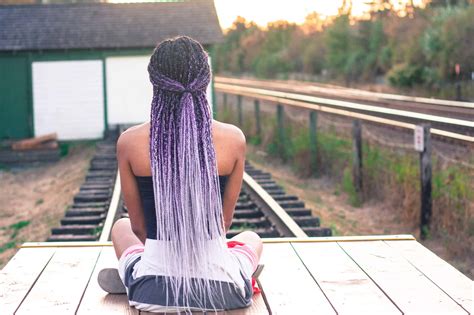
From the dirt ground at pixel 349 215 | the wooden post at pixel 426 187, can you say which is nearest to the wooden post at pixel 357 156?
the dirt ground at pixel 349 215

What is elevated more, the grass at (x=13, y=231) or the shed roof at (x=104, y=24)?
the shed roof at (x=104, y=24)

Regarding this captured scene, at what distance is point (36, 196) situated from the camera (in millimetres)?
13648

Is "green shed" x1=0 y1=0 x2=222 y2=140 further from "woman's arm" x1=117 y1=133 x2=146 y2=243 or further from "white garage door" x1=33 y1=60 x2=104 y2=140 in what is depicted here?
"woman's arm" x1=117 y1=133 x2=146 y2=243

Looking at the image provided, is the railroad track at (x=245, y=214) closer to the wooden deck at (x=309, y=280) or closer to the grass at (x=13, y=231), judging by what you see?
the grass at (x=13, y=231)

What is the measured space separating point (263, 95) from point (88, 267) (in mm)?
14811

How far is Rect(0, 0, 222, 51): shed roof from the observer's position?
20.5 metres

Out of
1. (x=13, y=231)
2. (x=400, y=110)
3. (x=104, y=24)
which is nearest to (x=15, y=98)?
(x=104, y=24)

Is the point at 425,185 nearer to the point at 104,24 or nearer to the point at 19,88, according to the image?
the point at 19,88

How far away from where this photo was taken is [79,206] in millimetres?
10117

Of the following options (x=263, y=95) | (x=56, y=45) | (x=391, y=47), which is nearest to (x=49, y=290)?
(x=263, y=95)

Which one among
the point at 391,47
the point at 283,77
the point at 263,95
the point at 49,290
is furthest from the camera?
the point at 283,77

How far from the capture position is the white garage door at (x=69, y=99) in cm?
2025

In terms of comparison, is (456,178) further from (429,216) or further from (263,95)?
Answer: (263,95)

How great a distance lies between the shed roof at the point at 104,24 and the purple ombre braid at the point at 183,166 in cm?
1674
